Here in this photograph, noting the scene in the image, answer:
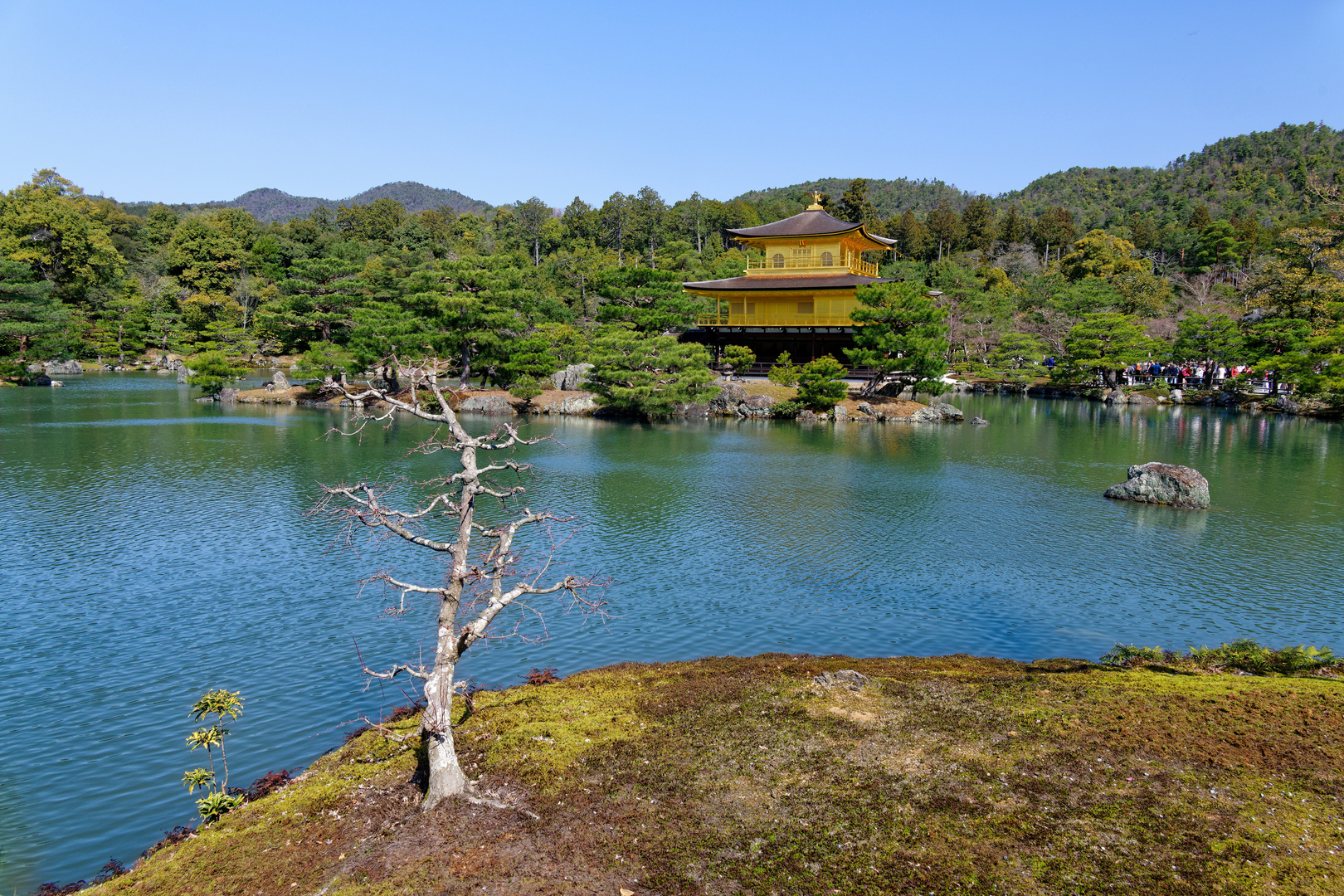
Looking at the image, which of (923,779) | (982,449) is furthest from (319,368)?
(923,779)

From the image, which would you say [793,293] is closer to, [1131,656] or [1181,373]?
[1181,373]

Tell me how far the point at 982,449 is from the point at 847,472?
299 inches

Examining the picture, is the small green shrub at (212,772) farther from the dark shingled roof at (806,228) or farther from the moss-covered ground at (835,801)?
the dark shingled roof at (806,228)

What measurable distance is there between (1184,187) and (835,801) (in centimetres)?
11563

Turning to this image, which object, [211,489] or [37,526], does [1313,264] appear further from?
[37,526]

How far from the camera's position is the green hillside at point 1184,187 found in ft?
277

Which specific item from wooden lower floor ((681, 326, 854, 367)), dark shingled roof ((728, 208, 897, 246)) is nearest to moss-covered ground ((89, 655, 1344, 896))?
wooden lower floor ((681, 326, 854, 367))

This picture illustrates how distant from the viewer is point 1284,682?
781cm

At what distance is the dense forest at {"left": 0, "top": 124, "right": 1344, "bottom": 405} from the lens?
38.3 metres

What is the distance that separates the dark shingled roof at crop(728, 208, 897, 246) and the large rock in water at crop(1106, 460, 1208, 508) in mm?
26149

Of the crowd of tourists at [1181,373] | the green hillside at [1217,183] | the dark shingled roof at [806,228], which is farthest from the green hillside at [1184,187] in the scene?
the dark shingled roof at [806,228]

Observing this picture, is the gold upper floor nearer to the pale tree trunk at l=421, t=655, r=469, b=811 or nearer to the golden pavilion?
the golden pavilion

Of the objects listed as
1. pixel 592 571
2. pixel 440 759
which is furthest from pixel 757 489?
pixel 440 759

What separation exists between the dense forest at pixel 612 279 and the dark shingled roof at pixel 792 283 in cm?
260
